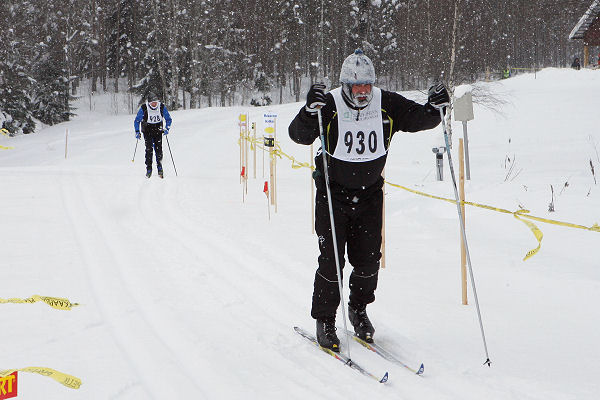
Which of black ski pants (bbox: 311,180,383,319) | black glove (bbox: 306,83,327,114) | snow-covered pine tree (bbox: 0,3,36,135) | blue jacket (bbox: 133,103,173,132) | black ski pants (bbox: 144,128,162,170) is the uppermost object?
snow-covered pine tree (bbox: 0,3,36,135)

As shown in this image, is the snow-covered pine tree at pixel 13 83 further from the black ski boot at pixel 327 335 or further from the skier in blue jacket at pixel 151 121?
the black ski boot at pixel 327 335

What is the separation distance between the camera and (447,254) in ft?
21.2

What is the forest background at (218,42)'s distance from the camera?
36062 mm

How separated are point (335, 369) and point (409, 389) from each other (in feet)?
1.64

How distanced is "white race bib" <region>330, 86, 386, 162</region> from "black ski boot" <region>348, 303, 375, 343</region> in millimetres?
1134

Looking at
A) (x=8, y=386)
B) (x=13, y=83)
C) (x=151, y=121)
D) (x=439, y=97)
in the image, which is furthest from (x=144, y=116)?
(x=13, y=83)

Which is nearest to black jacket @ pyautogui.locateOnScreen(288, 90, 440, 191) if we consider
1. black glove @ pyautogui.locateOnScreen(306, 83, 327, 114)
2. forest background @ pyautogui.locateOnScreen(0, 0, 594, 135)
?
black glove @ pyautogui.locateOnScreen(306, 83, 327, 114)

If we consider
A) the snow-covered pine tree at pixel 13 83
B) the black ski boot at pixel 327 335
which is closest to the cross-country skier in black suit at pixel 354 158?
the black ski boot at pixel 327 335

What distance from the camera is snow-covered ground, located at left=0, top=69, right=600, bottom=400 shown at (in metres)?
3.32

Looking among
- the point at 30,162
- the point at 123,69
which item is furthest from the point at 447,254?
the point at 123,69

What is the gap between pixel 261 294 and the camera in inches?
195

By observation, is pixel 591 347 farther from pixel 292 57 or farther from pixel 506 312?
pixel 292 57

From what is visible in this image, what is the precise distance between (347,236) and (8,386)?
227 centimetres

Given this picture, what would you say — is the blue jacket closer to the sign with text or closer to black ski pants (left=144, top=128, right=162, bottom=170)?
black ski pants (left=144, top=128, right=162, bottom=170)
